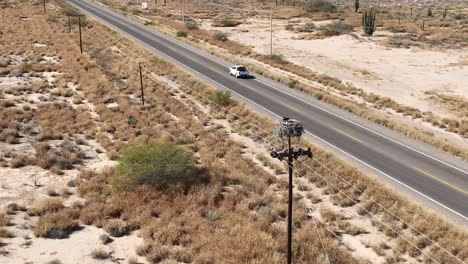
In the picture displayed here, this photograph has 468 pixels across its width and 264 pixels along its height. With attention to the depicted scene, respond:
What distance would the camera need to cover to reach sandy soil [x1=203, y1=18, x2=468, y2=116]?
50053 millimetres

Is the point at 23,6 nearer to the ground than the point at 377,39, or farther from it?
farther from it

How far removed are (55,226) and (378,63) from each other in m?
53.8

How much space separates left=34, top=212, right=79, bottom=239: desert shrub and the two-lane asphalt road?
1712 cm

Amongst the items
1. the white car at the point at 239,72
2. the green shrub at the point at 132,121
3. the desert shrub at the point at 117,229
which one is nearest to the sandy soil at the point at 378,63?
the white car at the point at 239,72

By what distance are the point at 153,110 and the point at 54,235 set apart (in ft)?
66.5

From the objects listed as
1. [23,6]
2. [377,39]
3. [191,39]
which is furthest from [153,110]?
[23,6]

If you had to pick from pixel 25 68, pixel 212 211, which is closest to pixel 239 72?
pixel 25 68

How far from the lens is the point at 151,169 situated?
2339cm

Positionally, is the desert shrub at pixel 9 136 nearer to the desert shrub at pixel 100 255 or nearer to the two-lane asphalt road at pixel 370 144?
the desert shrub at pixel 100 255

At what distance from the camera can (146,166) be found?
23.5 m

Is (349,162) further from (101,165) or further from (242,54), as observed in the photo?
(242,54)

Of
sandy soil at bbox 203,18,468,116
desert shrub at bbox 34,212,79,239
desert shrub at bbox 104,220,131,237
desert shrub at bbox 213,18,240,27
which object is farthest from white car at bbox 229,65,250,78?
desert shrub at bbox 213,18,240,27

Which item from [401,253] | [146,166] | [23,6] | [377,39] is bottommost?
[401,253]

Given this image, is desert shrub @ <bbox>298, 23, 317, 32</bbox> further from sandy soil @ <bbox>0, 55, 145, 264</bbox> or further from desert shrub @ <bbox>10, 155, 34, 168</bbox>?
desert shrub @ <bbox>10, 155, 34, 168</bbox>
